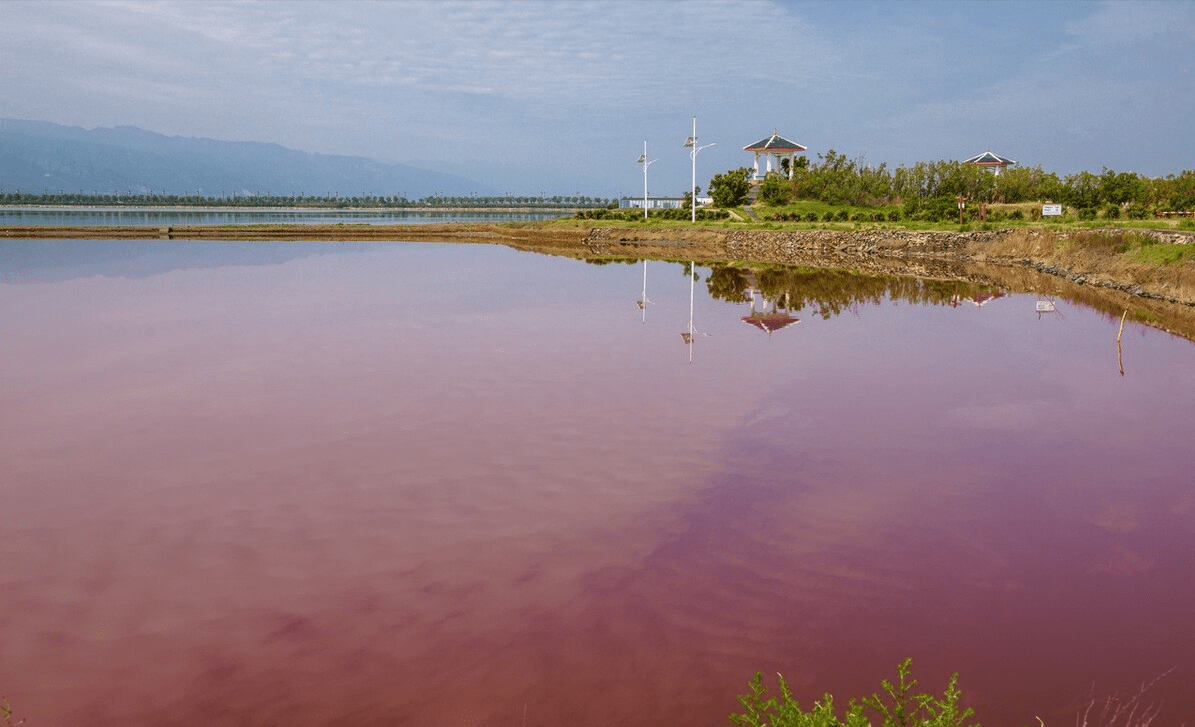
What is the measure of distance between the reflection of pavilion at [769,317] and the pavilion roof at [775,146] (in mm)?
66449

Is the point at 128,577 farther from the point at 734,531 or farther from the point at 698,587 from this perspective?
the point at 734,531

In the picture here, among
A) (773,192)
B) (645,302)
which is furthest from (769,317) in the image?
(773,192)

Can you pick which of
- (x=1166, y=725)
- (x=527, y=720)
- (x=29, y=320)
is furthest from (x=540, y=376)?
(x=29, y=320)

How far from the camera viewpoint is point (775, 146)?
97.7m

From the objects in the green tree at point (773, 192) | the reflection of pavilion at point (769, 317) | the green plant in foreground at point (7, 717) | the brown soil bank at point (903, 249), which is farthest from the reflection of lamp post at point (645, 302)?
the green tree at point (773, 192)

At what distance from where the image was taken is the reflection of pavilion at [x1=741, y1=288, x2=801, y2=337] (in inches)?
1105

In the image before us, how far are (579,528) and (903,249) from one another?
5692 cm

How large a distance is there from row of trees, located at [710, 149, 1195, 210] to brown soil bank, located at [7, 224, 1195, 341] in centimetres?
1561

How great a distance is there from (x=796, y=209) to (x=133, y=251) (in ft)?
195

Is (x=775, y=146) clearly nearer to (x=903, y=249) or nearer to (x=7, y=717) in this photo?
(x=903, y=249)

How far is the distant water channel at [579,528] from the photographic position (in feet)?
25.7

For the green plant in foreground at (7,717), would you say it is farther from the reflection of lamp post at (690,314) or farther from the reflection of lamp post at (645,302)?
the reflection of lamp post at (645,302)

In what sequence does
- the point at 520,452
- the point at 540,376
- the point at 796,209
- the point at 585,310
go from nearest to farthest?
the point at 520,452
the point at 540,376
the point at 585,310
the point at 796,209

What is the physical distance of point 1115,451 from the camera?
1436 centimetres
